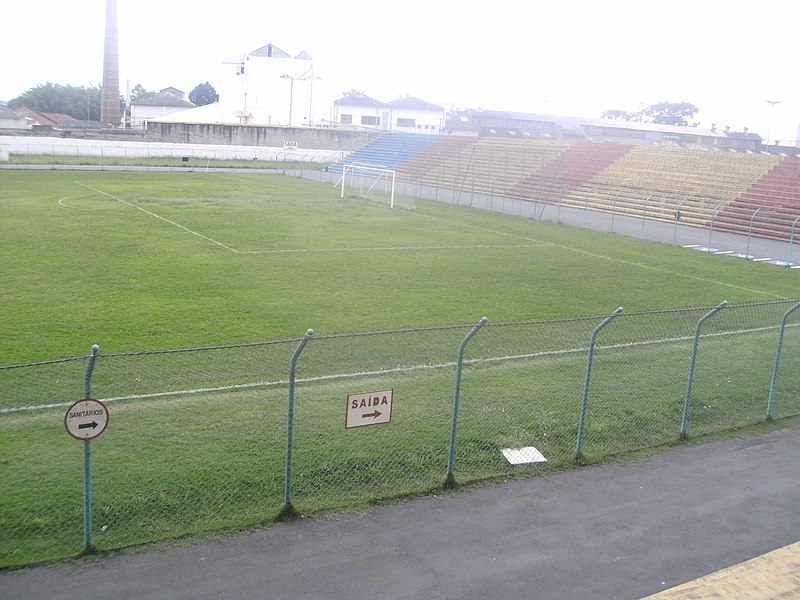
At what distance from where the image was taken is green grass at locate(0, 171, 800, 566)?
9.84m

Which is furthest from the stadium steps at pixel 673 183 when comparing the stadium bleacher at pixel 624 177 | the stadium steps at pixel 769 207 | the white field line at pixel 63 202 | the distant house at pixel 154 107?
the distant house at pixel 154 107

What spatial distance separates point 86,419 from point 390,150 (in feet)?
225

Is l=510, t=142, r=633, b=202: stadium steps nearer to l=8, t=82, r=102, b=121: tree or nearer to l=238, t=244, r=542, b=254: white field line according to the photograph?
l=238, t=244, r=542, b=254: white field line

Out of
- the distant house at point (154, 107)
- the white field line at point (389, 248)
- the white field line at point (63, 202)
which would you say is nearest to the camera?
the white field line at point (389, 248)

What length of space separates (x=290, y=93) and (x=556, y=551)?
9088 centimetres

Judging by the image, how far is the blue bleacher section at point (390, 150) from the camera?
71.9m

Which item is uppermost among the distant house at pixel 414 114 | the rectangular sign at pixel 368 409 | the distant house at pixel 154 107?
the distant house at pixel 414 114

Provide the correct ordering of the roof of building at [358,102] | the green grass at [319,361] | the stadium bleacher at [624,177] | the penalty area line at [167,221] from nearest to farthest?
the green grass at [319,361], the penalty area line at [167,221], the stadium bleacher at [624,177], the roof of building at [358,102]

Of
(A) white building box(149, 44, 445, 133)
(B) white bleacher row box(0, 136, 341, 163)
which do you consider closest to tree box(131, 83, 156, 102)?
(A) white building box(149, 44, 445, 133)

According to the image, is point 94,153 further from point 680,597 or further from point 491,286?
point 680,597

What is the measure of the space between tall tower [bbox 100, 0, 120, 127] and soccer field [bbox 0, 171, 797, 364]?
147 ft

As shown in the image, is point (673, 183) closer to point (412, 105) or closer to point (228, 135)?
point (228, 135)

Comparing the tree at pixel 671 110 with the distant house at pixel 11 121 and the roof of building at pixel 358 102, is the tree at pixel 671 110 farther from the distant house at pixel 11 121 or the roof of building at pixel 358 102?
the distant house at pixel 11 121

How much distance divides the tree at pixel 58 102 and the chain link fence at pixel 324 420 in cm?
12512
